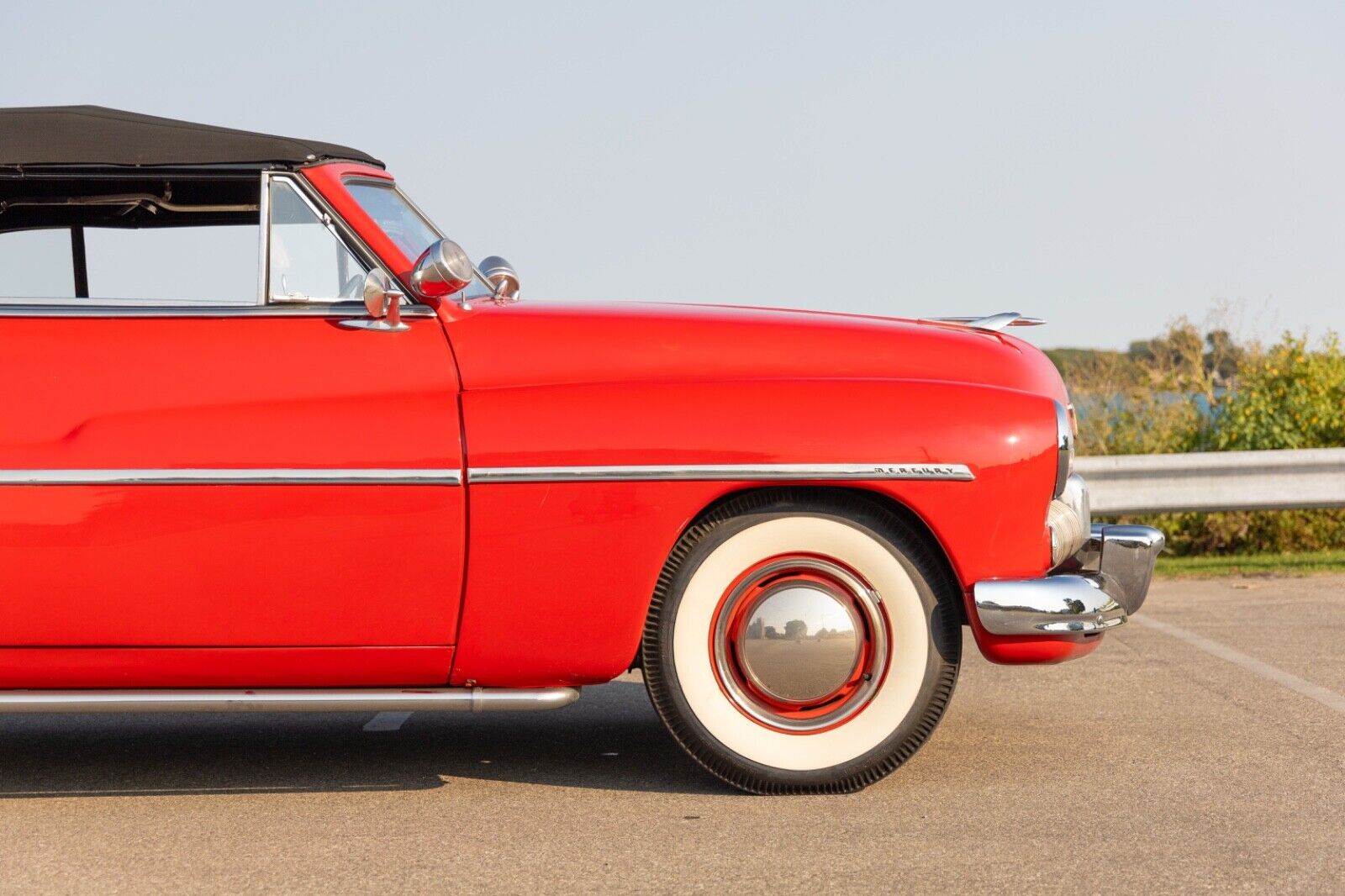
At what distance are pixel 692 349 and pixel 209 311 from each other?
1280mm

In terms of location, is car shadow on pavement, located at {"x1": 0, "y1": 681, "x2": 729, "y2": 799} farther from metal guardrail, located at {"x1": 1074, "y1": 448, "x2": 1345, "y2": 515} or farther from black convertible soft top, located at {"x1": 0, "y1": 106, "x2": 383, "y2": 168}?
metal guardrail, located at {"x1": 1074, "y1": 448, "x2": 1345, "y2": 515}

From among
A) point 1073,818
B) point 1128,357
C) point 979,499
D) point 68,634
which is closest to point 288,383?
point 68,634

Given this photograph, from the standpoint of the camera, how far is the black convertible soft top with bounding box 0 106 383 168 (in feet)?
13.4

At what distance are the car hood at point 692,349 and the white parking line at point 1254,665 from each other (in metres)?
1.72

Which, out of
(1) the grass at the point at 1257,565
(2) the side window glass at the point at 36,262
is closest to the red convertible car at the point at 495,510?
(2) the side window glass at the point at 36,262

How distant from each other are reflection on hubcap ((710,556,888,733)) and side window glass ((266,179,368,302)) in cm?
133

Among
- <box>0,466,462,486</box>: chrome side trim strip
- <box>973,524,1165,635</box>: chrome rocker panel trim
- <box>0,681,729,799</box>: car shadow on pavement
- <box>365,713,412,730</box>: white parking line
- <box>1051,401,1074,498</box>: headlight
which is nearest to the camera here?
<box>0,466,462,486</box>: chrome side trim strip

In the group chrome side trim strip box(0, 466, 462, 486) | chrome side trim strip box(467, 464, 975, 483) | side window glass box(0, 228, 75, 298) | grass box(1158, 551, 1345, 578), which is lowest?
grass box(1158, 551, 1345, 578)

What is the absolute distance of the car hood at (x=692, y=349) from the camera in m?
3.91

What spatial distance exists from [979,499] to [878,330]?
569 mm

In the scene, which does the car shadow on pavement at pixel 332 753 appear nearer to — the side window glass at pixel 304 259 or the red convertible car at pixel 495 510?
the red convertible car at pixel 495 510

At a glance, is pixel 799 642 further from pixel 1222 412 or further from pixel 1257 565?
pixel 1222 412

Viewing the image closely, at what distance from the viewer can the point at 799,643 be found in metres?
3.90

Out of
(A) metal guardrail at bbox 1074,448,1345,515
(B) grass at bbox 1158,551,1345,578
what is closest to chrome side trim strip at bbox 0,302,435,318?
(A) metal guardrail at bbox 1074,448,1345,515
